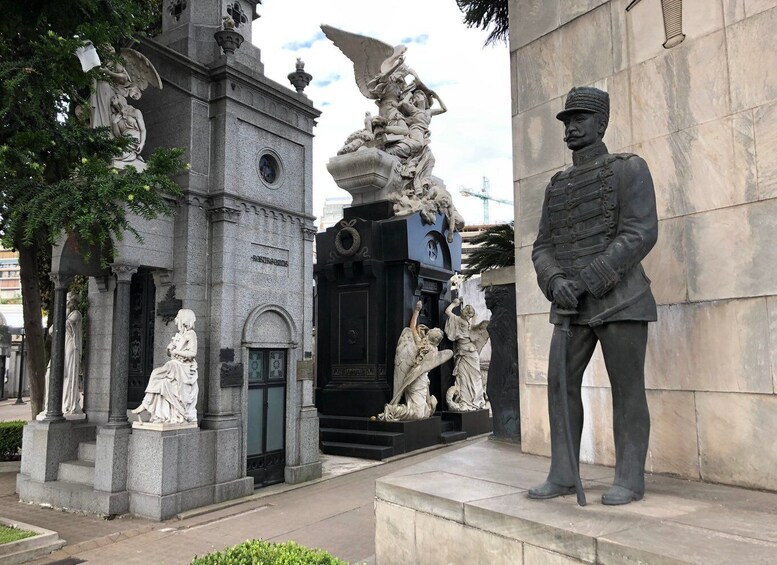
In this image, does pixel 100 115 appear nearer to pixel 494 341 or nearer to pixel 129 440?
pixel 129 440

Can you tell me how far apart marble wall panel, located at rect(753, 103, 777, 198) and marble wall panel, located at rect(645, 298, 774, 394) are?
849mm

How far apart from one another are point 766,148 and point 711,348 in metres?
1.58

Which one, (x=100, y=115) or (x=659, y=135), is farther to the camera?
(x=100, y=115)

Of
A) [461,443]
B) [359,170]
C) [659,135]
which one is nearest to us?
[659,135]

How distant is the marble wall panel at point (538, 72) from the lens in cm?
654

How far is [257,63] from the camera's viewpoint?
12500 millimetres

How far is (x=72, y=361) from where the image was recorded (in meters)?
11.5

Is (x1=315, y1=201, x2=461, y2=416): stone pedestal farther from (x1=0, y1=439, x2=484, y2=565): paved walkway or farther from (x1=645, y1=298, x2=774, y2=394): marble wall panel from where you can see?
(x1=645, y1=298, x2=774, y2=394): marble wall panel

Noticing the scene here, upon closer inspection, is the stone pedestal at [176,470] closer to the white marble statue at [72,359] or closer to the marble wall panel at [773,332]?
the white marble statue at [72,359]

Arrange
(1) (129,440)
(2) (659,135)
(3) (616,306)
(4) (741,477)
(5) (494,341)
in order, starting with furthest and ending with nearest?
(1) (129,440), (5) (494,341), (2) (659,135), (4) (741,477), (3) (616,306)

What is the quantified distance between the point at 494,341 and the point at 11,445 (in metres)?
12.3

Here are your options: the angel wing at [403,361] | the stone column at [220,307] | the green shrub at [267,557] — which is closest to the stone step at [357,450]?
the angel wing at [403,361]

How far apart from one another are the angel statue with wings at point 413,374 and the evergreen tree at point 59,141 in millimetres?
9035

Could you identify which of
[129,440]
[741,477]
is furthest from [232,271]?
[741,477]
